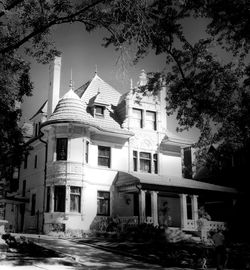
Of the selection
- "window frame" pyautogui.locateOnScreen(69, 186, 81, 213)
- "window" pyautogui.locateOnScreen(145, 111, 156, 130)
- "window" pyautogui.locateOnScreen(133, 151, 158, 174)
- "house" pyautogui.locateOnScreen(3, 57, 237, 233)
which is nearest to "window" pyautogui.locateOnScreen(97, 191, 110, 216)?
"house" pyautogui.locateOnScreen(3, 57, 237, 233)

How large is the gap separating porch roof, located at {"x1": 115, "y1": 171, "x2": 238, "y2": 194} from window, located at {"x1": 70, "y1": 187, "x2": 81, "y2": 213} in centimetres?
329

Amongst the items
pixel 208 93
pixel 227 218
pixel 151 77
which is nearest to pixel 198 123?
pixel 208 93

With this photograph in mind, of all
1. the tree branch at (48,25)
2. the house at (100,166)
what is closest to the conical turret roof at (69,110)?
the house at (100,166)

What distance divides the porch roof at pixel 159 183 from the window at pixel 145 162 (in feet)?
4.60

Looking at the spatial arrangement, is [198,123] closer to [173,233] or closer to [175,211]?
[173,233]

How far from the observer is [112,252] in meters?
17.7

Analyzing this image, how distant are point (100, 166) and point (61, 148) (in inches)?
130

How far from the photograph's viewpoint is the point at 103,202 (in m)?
28.4

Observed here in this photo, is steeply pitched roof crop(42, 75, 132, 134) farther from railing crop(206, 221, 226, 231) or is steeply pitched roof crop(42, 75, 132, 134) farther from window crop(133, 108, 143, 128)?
railing crop(206, 221, 226, 231)

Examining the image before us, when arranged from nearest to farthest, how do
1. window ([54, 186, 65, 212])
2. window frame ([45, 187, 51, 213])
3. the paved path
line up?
the paved path → window ([54, 186, 65, 212]) → window frame ([45, 187, 51, 213])

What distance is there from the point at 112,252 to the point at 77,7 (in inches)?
430

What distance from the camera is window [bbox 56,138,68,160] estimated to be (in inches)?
1077

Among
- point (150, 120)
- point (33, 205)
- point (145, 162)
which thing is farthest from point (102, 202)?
point (150, 120)

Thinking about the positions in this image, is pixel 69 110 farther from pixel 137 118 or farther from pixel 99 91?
pixel 137 118
